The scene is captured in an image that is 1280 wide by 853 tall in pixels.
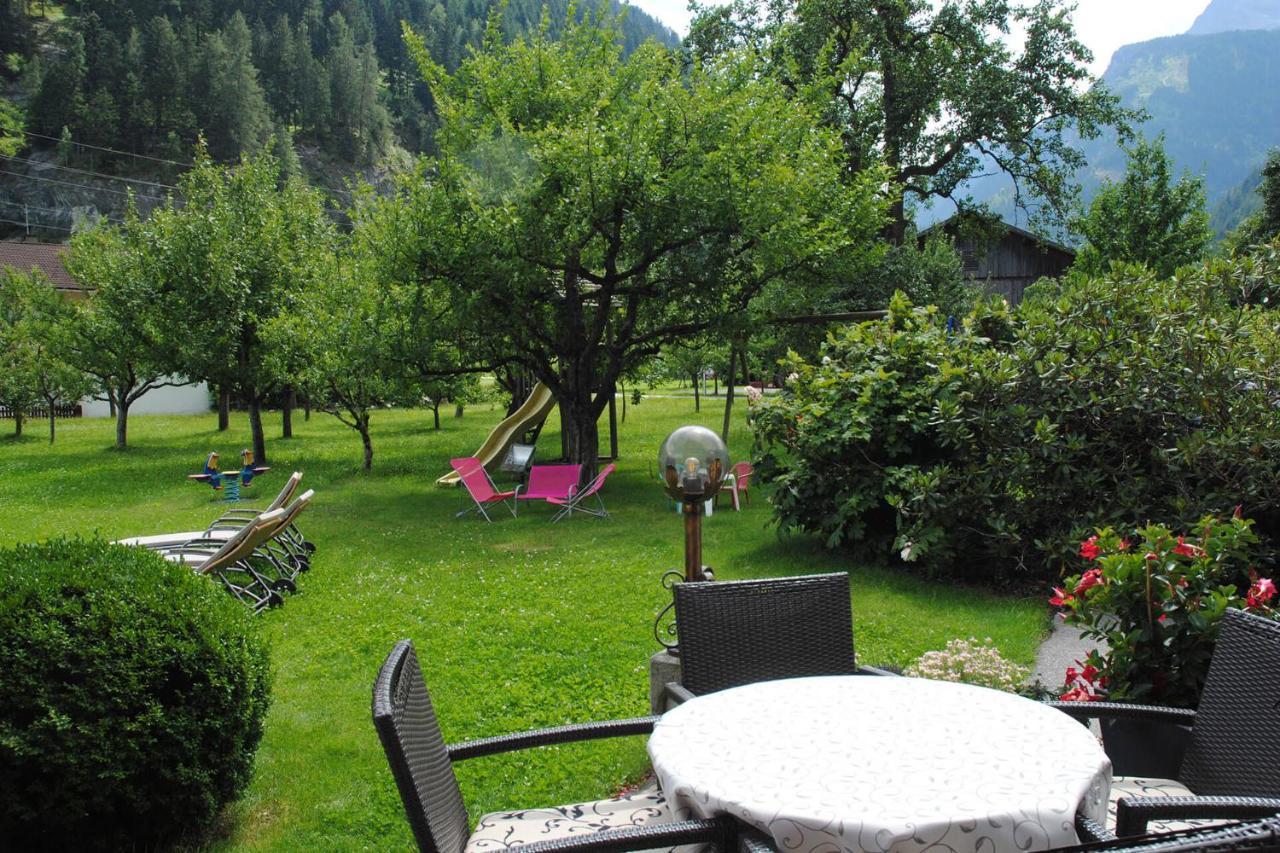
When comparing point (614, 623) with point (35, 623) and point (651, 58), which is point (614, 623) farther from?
point (651, 58)

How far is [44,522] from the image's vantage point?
12.3m

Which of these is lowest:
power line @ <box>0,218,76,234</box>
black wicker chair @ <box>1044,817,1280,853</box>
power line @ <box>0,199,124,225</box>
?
black wicker chair @ <box>1044,817,1280,853</box>

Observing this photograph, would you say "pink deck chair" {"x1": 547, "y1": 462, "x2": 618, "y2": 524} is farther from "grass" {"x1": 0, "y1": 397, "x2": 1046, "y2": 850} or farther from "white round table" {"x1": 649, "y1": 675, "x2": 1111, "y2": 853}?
"white round table" {"x1": 649, "y1": 675, "x2": 1111, "y2": 853}

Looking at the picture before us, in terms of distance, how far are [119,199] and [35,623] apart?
76.8 meters

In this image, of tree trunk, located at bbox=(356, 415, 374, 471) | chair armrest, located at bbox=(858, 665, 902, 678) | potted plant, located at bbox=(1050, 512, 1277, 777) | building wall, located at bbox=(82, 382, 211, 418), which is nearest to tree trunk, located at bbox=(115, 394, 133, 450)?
tree trunk, located at bbox=(356, 415, 374, 471)

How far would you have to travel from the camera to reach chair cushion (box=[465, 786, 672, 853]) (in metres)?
2.54

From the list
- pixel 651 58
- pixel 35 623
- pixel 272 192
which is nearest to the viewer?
pixel 35 623

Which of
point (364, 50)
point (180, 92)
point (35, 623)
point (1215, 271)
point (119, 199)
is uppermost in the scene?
point (364, 50)

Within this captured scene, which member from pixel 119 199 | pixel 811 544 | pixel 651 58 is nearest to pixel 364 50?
pixel 119 199

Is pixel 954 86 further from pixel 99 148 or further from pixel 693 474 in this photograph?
pixel 99 148

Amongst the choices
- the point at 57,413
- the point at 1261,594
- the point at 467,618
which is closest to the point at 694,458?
the point at 1261,594

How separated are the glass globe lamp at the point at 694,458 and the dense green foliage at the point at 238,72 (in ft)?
207

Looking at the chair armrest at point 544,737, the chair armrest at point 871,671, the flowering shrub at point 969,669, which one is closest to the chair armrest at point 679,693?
the chair armrest at point 544,737

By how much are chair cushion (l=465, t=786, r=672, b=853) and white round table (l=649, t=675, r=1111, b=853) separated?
0.31 meters
